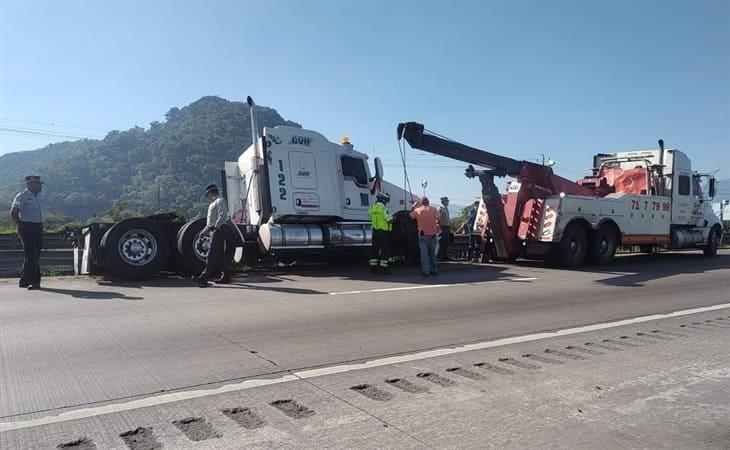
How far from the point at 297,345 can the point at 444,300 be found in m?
3.49

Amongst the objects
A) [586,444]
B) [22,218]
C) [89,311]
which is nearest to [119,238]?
[22,218]

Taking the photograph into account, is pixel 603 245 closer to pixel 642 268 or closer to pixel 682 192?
pixel 642 268

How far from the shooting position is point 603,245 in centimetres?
1512

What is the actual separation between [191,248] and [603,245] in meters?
10.7

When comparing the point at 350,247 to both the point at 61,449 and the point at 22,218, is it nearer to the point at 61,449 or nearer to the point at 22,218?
the point at 22,218

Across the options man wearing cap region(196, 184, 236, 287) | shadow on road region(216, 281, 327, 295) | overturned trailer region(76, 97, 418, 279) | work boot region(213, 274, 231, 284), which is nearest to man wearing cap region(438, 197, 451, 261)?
A: overturned trailer region(76, 97, 418, 279)

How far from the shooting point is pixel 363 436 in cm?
341

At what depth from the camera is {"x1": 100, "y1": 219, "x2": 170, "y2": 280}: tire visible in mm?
9953

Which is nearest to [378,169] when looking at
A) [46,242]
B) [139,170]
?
[46,242]

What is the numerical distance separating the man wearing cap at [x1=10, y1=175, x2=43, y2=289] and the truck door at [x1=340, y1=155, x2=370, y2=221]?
21.3 ft

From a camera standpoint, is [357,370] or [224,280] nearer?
[357,370]

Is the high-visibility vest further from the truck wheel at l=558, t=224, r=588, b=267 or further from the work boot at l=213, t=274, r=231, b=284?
the truck wheel at l=558, t=224, r=588, b=267

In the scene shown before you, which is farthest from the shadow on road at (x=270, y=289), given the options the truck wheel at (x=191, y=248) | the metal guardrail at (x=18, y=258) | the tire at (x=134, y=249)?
the metal guardrail at (x=18, y=258)

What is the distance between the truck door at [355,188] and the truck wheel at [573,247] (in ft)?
16.2
